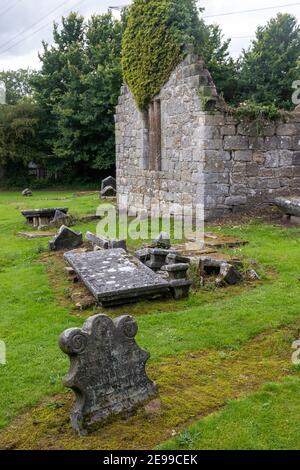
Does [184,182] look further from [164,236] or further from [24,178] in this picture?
[24,178]

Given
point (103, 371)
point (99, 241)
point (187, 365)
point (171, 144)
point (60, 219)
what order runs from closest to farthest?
1. point (103, 371)
2. point (187, 365)
3. point (99, 241)
4. point (60, 219)
5. point (171, 144)

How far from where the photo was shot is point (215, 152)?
45.3 ft

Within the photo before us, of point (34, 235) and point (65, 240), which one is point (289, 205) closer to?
point (65, 240)

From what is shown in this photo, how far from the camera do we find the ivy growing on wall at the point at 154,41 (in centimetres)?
1462

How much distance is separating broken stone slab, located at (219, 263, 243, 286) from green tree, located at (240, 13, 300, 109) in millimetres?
19101

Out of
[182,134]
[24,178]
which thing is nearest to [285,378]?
[182,134]

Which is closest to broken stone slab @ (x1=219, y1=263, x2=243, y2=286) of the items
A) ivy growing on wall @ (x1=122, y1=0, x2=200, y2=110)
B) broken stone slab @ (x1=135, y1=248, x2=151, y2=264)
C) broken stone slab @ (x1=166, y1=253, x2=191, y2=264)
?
broken stone slab @ (x1=166, y1=253, x2=191, y2=264)

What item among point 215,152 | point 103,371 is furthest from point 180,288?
point 215,152

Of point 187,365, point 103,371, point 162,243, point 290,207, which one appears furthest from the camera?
point 290,207

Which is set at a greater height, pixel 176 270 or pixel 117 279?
pixel 176 270

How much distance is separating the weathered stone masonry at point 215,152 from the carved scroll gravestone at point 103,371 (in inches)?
376

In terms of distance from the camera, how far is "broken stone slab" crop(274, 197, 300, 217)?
13.0m

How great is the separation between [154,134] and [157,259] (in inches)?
329
